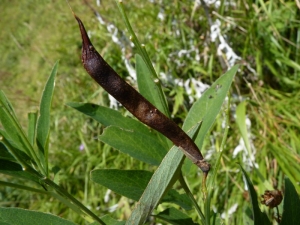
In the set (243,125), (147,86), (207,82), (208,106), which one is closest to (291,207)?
(208,106)

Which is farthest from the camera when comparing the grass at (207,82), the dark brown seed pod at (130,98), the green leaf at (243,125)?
the grass at (207,82)

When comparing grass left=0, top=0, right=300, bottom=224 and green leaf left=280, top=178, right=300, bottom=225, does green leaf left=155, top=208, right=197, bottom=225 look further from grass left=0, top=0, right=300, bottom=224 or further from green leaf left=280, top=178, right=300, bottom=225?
grass left=0, top=0, right=300, bottom=224

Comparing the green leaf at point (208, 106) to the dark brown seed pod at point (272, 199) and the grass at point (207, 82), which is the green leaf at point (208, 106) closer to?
the dark brown seed pod at point (272, 199)

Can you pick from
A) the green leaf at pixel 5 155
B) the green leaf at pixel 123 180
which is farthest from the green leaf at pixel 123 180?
the green leaf at pixel 5 155

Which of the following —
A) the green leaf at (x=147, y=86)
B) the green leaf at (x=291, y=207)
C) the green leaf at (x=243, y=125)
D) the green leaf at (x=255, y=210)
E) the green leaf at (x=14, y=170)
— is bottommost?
the green leaf at (x=243, y=125)

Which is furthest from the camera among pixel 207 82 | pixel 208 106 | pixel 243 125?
pixel 207 82

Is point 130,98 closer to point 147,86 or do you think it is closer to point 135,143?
point 135,143
